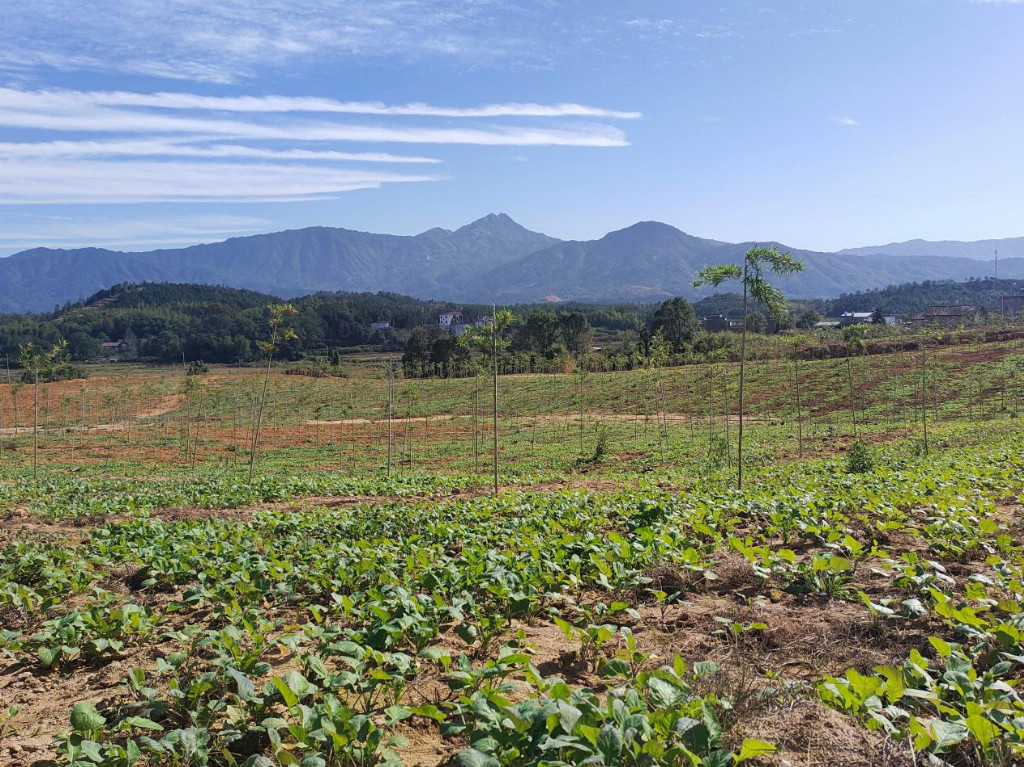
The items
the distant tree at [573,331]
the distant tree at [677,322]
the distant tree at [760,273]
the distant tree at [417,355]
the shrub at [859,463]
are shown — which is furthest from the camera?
the distant tree at [573,331]

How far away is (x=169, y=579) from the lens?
7109 mm

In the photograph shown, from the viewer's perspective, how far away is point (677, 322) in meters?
78.6

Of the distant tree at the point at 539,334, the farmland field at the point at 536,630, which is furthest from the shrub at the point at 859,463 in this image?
the distant tree at the point at 539,334

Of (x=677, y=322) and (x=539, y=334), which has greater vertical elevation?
(x=677, y=322)

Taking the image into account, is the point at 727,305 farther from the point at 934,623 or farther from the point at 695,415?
the point at 934,623

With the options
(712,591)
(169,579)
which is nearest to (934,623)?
(712,591)

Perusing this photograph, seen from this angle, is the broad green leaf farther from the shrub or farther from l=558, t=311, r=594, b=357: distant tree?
l=558, t=311, r=594, b=357: distant tree

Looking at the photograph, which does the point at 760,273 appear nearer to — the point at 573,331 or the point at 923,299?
the point at 573,331

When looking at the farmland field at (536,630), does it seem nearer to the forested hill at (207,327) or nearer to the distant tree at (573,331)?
the distant tree at (573,331)

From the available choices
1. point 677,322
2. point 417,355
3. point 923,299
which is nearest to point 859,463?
point 677,322

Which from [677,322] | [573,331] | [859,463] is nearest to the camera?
[859,463]

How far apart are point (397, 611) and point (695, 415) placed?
41.1 meters

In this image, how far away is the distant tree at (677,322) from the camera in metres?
75.6

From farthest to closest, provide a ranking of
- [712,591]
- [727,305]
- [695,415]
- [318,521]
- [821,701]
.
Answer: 1. [727,305]
2. [695,415]
3. [318,521]
4. [712,591]
5. [821,701]
